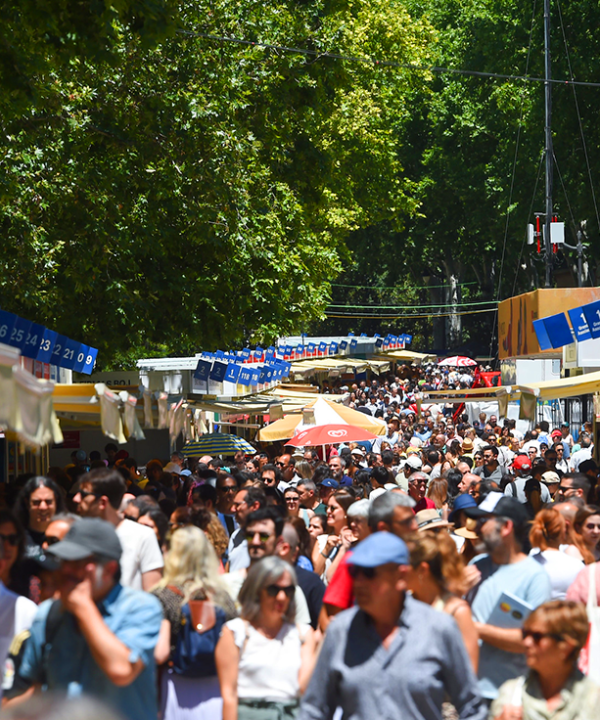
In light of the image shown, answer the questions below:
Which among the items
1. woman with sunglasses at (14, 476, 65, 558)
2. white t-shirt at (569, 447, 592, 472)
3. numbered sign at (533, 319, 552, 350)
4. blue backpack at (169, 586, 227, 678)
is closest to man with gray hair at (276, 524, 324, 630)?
blue backpack at (169, 586, 227, 678)

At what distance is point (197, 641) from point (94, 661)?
96cm

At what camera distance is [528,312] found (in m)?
19.7

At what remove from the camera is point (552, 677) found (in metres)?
3.92

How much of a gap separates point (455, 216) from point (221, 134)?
129ft

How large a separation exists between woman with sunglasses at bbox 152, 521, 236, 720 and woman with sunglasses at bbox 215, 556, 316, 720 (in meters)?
0.25

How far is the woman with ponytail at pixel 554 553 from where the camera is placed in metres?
5.91

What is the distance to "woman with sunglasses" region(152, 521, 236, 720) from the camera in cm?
484

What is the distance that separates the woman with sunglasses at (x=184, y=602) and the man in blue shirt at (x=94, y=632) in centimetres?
61

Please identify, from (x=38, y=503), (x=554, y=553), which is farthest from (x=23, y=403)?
(x=554, y=553)

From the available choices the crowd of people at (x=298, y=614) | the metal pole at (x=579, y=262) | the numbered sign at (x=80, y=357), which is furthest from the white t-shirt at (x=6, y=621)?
the metal pole at (x=579, y=262)

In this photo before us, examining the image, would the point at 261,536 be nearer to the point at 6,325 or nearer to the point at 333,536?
the point at 333,536

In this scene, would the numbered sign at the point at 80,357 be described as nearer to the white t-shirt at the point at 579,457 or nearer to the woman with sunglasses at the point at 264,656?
the white t-shirt at the point at 579,457

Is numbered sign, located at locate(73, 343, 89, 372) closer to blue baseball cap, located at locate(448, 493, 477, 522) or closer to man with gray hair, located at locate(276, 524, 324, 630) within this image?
blue baseball cap, located at locate(448, 493, 477, 522)

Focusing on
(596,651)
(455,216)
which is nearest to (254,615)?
(596,651)
